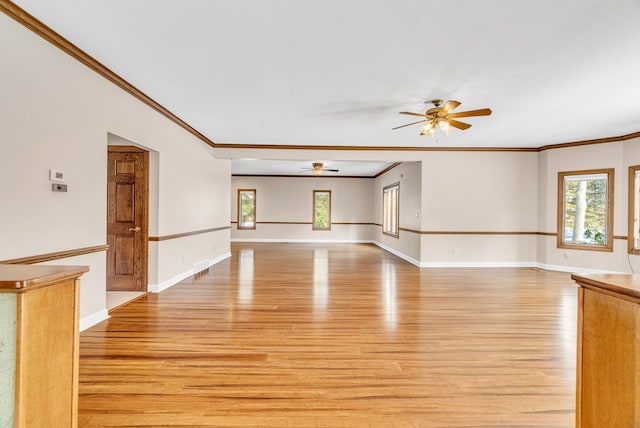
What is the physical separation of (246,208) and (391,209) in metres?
5.56

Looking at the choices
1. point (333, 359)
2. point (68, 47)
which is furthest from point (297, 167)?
point (333, 359)

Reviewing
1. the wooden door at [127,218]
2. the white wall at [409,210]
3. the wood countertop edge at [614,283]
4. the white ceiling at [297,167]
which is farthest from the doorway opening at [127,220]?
the white wall at [409,210]

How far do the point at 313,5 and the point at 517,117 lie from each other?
3.93 metres

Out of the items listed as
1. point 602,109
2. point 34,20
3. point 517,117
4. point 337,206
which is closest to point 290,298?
A: point 34,20

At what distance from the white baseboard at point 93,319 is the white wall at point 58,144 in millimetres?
19

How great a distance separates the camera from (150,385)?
2.14 m

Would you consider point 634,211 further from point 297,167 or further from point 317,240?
point 317,240

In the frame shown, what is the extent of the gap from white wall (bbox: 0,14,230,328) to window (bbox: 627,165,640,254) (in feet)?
26.2

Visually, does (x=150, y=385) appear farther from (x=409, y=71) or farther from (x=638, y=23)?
(x=638, y=23)

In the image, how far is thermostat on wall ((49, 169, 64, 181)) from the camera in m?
2.64

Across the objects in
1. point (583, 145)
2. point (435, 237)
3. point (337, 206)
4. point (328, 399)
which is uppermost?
point (583, 145)

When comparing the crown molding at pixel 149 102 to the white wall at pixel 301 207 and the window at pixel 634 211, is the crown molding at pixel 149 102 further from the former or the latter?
the white wall at pixel 301 207

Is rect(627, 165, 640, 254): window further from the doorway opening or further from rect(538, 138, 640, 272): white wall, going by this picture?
the doorway opening

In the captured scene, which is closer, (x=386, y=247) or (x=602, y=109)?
(x=602, y=109)
